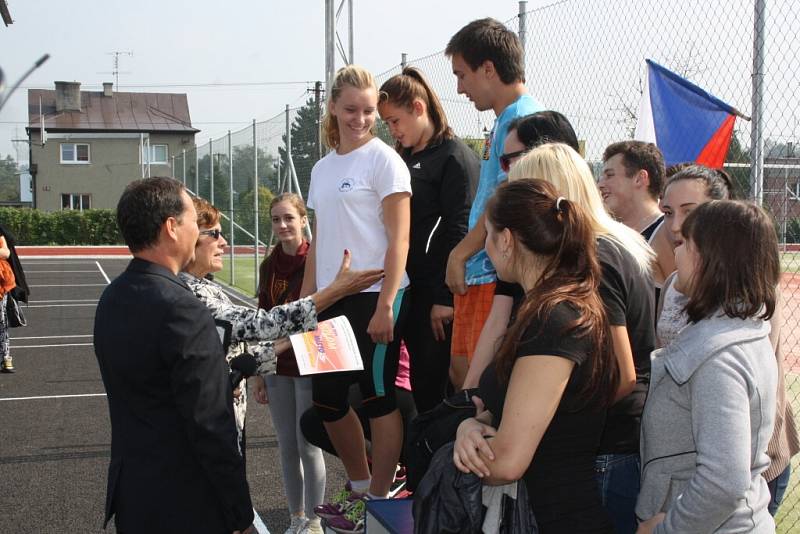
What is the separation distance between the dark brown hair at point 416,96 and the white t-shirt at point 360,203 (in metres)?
0.34

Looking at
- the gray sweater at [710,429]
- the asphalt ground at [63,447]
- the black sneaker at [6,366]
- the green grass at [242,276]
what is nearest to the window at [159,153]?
the green grass at [242,276]

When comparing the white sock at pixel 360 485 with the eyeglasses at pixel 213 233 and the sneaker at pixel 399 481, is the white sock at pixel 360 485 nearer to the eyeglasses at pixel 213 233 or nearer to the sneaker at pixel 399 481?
the sneaker at pixel 399 481

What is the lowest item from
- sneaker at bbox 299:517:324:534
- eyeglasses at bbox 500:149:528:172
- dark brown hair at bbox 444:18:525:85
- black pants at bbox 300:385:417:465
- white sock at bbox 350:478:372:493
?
sneaker at bbox 299:517:324:534

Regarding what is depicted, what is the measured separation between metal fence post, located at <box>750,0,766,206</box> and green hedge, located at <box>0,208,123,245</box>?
132 ft

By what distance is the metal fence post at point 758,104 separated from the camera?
152 inches

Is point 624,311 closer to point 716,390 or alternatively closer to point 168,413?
point 716,390

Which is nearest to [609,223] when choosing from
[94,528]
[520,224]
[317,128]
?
[520,224]

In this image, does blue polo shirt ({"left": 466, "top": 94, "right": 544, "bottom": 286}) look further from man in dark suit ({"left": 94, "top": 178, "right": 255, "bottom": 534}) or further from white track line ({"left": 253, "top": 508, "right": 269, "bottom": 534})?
white track line ({"left": 253, "top": 508, "right": 269, "bottom": 534})

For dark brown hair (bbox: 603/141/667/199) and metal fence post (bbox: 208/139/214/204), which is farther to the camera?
metal fence post (bbox: 208/139/214/204)

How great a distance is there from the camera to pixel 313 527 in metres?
4.39

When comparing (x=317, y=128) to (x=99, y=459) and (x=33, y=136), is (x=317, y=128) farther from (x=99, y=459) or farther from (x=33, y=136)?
(x=33, y=136)

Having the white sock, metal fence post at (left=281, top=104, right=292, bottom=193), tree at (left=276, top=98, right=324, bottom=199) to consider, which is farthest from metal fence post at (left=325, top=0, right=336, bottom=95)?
the white sock

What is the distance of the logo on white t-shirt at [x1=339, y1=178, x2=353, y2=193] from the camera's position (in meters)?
3.80

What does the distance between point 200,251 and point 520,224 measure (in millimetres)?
1719
